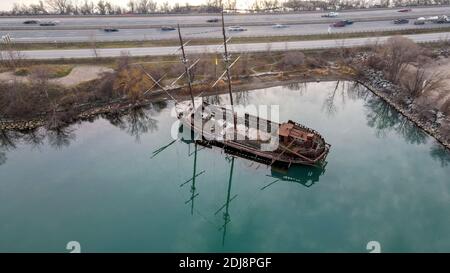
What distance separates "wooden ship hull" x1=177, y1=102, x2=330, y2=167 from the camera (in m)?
43.8

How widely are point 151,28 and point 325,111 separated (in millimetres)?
44821

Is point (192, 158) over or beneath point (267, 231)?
over

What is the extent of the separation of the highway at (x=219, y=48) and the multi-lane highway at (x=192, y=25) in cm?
455

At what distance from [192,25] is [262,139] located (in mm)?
42724

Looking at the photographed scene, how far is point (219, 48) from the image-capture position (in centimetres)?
6900

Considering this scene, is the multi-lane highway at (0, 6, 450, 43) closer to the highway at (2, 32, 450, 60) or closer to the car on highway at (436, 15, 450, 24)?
the car on highway at (436, 15, 450, 24)

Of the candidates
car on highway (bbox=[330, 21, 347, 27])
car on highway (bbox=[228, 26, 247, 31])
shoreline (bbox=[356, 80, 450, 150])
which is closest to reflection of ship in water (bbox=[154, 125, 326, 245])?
shoreline (bbox=[356, 80, 450, 150])

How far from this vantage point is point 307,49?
7044 centimetres

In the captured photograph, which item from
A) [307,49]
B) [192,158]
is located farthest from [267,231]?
[307,49]

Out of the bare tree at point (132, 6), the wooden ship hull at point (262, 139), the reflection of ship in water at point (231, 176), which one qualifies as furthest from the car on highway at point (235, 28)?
the reflection of ship in water at point (231, 176)

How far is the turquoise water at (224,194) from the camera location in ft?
118

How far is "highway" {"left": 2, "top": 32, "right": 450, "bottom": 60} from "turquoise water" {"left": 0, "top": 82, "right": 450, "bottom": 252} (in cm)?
2086

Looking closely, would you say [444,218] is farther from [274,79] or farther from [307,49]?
[307,49]

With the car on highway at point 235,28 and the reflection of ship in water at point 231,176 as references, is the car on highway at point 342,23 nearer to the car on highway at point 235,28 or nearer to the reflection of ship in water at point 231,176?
the car on highway at point 235,28
